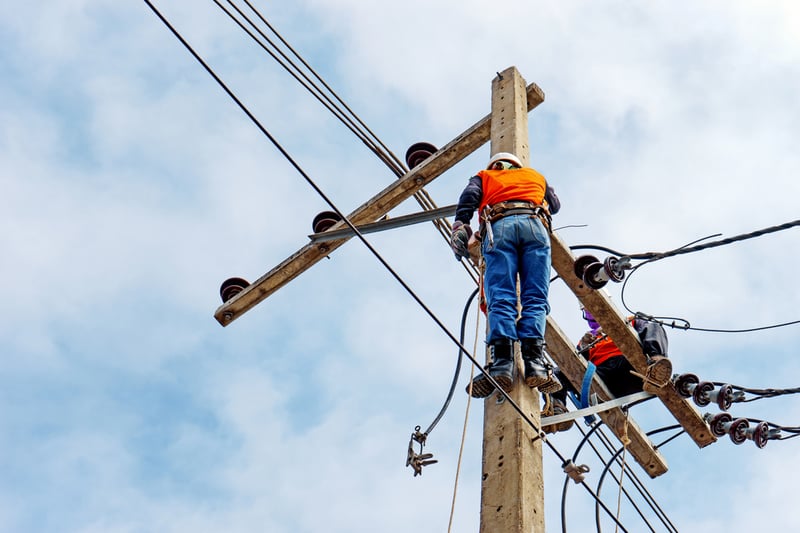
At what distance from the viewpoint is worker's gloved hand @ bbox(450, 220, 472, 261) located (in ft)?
17.2

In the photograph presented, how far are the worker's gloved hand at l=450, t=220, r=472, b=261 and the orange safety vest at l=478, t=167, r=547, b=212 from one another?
0.14 m

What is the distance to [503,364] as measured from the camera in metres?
4.43

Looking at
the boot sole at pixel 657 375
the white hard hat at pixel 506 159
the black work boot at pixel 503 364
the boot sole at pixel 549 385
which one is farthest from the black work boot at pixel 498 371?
the boot sole at pixel 657 375

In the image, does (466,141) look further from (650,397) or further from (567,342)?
(650,397)

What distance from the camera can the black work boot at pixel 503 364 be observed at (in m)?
4.40

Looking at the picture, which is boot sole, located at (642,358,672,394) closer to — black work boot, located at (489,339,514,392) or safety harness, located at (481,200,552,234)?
safety harness, located at (481,200,552,234)

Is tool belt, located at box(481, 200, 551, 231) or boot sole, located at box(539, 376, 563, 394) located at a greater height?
tool belt, located at box(481, 200, 551, 231)

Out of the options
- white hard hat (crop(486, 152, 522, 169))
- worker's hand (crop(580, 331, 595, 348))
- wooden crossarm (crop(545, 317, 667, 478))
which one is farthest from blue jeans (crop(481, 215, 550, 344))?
A: worker's hand (crop(580, 331, 595, 348))

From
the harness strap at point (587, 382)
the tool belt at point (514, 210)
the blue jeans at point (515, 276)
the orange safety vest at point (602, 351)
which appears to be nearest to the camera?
the blue jeans at point (515, 276)

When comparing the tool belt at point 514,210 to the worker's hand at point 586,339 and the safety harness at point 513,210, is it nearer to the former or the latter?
the safety harness at point 513,210

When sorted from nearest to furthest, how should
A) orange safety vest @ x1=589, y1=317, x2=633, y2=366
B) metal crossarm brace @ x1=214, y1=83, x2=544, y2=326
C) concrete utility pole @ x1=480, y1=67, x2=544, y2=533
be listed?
concrete utility pole @ x1=480, y1=67, x2=544, y2=533
metal crossarm brace @ x1=214, y1=83, x2=544, y2=326
orange safety vest @ x1=589, y1=317, x2=633, y2=366

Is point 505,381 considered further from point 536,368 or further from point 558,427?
point 558,427

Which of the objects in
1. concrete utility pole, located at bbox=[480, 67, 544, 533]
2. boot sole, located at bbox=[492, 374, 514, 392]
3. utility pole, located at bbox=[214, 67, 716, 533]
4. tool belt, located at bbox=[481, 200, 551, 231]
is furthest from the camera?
utility pole, located at bbox=[214, 67, 716, 533]

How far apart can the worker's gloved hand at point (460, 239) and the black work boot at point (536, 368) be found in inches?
33.1
